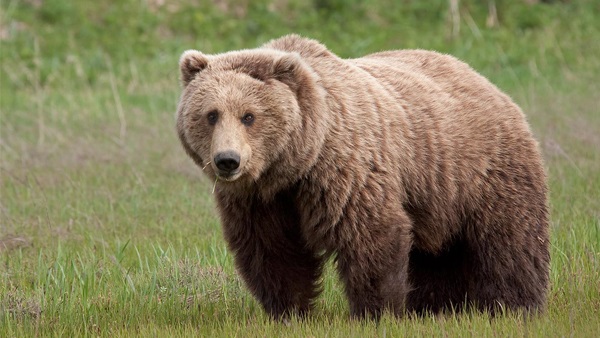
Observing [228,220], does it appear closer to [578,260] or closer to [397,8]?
[578,260]

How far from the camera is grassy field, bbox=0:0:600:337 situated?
588 cm

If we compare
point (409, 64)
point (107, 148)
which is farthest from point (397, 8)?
point (409, 64)

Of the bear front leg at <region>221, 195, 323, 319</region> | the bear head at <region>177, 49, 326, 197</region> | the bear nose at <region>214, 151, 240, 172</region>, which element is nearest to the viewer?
the bear nose at <region>214, 151, 240, 172</region>

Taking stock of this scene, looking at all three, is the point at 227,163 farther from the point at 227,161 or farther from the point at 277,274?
the point at 277,274

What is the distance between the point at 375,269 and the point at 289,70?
118 cm

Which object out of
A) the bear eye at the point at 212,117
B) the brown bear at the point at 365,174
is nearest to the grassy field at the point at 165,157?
the brown bear at the point at 365,174

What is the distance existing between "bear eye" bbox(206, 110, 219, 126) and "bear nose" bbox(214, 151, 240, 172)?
319mm

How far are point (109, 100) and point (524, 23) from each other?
8977mm

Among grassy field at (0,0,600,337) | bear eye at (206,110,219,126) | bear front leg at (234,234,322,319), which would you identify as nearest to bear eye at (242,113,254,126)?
bear eye at (206,110,219,126)

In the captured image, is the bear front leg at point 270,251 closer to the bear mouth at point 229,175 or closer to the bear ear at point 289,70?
the bear mouth at point 229,175

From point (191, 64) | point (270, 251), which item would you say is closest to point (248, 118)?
point (191, 64)

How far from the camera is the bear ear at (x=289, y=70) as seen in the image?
5457 mm

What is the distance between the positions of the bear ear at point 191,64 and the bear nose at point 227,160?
739 millimetres

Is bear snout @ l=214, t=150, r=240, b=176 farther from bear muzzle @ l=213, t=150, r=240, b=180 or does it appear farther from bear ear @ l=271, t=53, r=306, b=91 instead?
bear ear @ l=271, t=53, r=306, b=91
